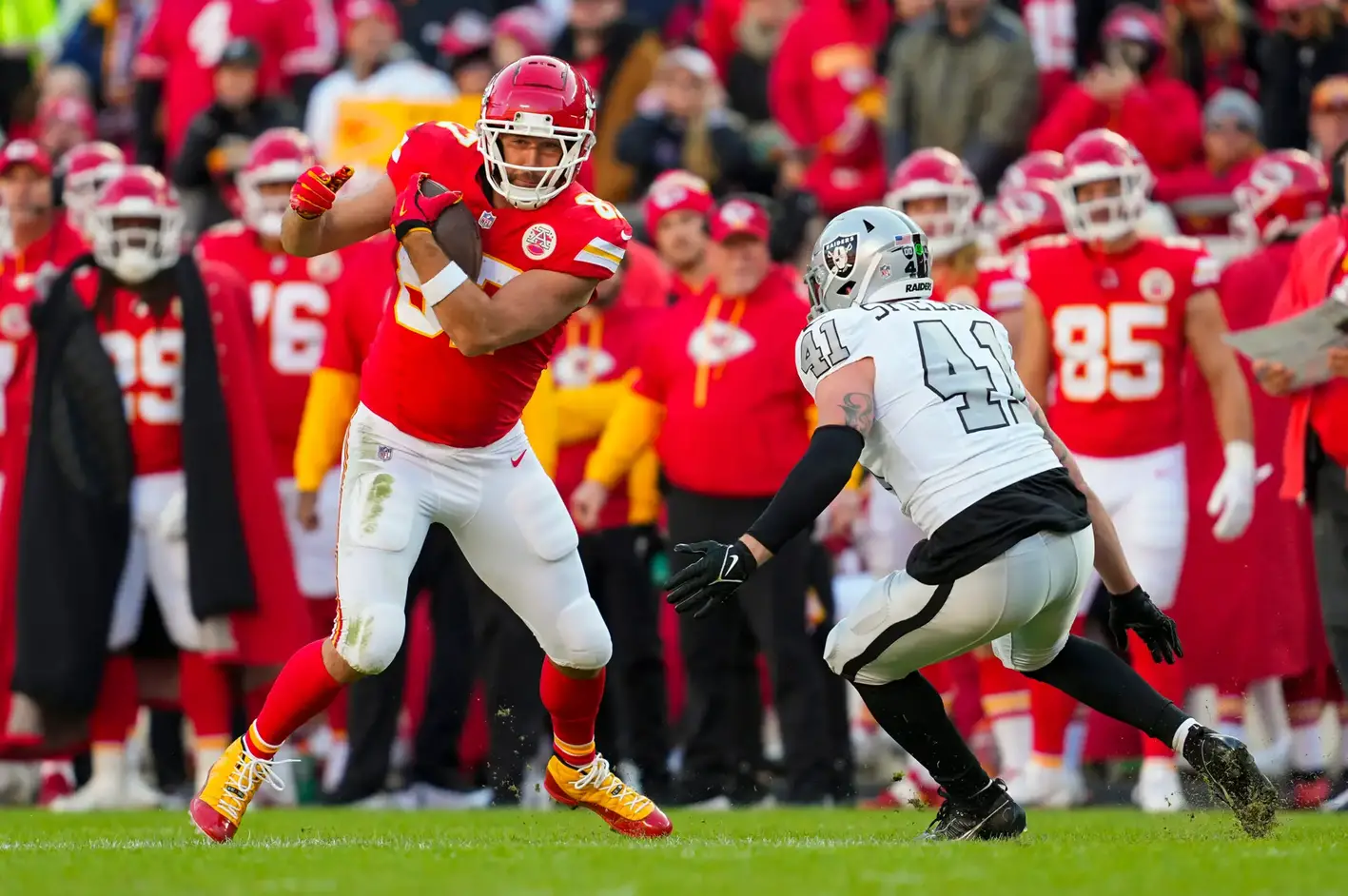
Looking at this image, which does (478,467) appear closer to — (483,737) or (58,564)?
(58,564)

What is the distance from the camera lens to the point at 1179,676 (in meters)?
8.45

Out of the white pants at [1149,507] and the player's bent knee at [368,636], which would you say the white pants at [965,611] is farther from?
the white pants at [1149,507]

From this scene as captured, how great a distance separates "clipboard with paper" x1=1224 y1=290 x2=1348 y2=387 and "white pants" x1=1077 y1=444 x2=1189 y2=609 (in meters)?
0.99

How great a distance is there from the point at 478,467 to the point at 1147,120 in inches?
237

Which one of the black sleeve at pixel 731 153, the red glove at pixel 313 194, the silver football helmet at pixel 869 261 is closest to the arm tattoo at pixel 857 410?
the silver football helmet at pixel 869 261

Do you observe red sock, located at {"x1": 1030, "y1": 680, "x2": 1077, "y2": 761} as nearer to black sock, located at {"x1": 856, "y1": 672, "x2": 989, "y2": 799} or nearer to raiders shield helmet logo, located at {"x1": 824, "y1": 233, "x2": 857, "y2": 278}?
black sock, located at {"x1": 856, "y1": 672, "x2": 989, "y2": 799}

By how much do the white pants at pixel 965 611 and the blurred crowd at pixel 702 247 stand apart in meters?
2.43

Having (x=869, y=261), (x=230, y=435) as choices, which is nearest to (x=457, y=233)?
(x=869, y=261)

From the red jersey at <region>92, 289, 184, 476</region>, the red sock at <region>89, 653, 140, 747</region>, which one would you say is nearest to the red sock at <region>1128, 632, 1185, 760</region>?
the red jersey at <region>92, 289, 184, 476</region>

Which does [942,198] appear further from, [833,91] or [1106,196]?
[833,91]

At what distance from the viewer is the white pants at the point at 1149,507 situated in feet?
27.6

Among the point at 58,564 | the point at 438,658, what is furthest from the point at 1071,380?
the point at 58,564

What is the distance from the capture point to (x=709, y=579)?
17.6 ft

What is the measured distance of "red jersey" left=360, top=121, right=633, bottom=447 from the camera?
6059 millimetres
